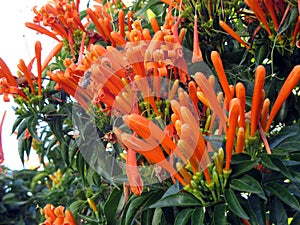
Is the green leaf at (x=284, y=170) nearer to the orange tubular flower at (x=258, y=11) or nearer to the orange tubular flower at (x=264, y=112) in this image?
the orange tubular flower at (x=264, y=112)

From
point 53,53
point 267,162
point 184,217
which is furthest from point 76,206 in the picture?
point 267,162

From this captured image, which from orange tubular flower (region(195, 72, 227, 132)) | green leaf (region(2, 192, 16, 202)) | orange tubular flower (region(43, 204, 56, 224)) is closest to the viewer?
orange tubular flower (region(195, 72, 227, 132))

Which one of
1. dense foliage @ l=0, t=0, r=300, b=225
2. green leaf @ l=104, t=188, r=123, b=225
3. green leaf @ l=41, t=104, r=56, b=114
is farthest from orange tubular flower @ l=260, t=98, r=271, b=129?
green leaf @ l=41, t=104, r=56, b=114

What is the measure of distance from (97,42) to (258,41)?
525 millimetres

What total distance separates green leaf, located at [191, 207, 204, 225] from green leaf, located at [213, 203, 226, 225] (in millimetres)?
28

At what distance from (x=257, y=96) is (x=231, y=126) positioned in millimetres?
111

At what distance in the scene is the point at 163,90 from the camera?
1.42 m

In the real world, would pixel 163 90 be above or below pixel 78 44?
below

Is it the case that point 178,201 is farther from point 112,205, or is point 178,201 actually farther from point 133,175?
point 112,205

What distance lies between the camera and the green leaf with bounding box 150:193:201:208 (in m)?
1.18

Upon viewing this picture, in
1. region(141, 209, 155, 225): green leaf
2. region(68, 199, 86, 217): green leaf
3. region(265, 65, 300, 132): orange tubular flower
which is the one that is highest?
region(265, 65, 300, 132): orange tubular flower

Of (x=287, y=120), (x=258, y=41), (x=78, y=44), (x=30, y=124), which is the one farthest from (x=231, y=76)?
(x=30, y=124)

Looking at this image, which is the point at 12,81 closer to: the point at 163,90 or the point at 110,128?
the point at 110,128

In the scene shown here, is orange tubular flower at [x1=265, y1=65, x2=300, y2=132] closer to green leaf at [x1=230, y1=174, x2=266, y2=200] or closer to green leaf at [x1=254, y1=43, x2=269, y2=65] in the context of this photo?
green leaf at [x1=230, y1=174, x2=266, y2=200]
